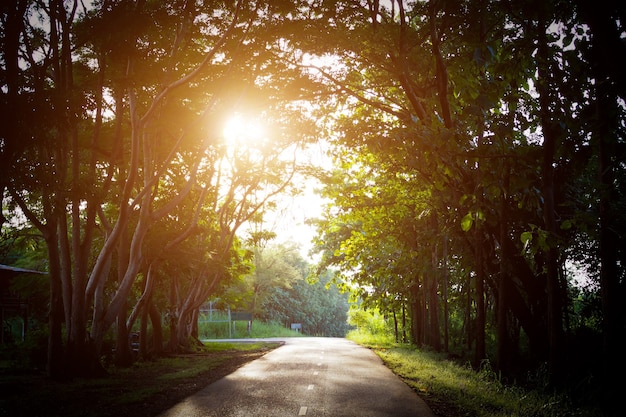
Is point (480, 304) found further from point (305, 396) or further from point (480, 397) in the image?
point (305, 396)

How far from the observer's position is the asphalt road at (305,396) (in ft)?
32.4

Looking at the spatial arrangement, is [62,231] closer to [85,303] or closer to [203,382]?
[85,303]

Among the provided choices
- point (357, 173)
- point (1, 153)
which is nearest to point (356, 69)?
point (357, 173)

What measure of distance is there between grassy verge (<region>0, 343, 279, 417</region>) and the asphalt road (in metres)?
0.61

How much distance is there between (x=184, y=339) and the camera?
31234 mm

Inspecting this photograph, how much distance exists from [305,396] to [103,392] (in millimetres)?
4723

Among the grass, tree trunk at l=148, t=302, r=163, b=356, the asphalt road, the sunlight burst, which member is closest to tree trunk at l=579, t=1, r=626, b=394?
the asphalt road

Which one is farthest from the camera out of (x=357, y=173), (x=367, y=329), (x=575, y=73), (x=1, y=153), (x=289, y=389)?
(x=367, y=329)

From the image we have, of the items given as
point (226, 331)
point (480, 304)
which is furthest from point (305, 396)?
point (226, 331)

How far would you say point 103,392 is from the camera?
1255cm

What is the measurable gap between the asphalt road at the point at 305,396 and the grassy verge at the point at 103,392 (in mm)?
613

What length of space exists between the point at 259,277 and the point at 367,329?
1915cm

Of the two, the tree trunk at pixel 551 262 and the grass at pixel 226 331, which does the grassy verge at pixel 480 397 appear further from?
the grass at pixel 226 331

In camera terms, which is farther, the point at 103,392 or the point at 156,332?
the point at 156,332
